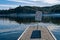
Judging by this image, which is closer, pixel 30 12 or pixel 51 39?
pixel 51 39

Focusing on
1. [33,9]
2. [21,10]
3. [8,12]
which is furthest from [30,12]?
[8,12]

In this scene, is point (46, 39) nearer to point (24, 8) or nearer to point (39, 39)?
point (39, 39)

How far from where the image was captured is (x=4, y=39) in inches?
798

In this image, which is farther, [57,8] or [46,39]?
[57,8]

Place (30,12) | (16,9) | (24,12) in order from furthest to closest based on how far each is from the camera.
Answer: (30,12), (24,12), (16,9)

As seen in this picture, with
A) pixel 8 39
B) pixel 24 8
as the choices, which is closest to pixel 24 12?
pixel 24 8

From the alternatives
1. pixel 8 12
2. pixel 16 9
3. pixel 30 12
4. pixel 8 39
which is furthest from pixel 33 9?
pixel 8 39

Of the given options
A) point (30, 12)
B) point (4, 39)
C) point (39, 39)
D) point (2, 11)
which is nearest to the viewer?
point (39, 39)

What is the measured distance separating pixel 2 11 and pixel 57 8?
60911mm

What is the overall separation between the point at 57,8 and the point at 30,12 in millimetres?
29051

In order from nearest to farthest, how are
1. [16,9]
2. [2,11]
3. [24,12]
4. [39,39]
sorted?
[39,39] < [2,11] < [16,9] < [24,12]

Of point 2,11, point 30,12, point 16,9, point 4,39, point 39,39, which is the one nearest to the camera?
point 39,39

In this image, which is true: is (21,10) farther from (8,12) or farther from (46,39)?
(46,39)

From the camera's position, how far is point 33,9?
192 meters
